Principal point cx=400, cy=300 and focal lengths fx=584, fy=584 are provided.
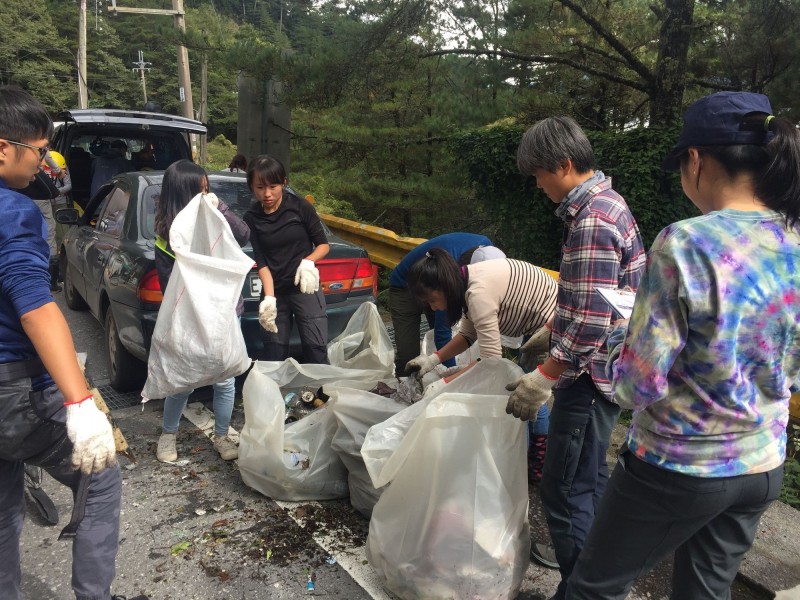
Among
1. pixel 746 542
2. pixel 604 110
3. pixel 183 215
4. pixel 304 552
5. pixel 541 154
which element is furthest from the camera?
pixel 604 110

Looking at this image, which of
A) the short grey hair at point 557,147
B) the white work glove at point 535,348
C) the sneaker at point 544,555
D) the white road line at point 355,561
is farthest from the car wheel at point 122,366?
the short grey hair at point 557,147

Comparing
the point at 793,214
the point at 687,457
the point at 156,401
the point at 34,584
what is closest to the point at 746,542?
the point at 687,457

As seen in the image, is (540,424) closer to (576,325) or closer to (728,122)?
(576,325)

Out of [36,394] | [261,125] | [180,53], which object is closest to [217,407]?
[36,394]

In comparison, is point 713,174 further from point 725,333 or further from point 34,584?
point 34,584

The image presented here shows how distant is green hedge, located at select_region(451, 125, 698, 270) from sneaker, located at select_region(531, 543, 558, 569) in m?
3.72

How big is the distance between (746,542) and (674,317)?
631 millimetres

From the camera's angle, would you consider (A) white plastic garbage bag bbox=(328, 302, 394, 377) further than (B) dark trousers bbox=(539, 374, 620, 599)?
Yes

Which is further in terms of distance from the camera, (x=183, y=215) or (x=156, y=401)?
(x=156, y=401)

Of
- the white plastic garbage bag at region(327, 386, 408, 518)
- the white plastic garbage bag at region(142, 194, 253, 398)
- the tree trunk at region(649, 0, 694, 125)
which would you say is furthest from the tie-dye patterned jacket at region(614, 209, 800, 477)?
the tree trunk at region(649, 0, 694, 125)

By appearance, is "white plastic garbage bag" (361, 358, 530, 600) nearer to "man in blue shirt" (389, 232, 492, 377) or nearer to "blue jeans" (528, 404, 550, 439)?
"blue jeans" (528, 404, 550, 439)

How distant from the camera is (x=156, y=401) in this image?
4039 mm

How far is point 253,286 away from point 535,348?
200 centimetres

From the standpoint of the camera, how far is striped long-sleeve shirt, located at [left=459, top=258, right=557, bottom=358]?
2.60m
